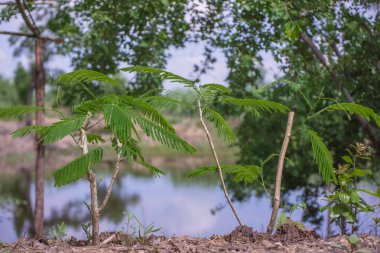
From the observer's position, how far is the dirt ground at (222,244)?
3.38 metres

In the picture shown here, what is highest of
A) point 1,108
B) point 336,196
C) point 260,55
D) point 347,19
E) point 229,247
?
point 347,19

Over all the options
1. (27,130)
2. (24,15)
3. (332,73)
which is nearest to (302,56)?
(332,73)

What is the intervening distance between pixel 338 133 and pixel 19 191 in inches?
648

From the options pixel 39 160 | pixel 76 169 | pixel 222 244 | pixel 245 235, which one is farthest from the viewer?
pixel 39 160

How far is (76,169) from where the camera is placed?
2.97 meters

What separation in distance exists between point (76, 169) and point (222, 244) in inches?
47.4

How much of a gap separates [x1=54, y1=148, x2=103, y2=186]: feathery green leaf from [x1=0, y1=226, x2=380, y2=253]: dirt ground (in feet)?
2.16

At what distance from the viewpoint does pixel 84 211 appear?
21406 mm

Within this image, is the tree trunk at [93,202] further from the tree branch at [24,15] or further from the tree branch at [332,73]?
the tree branch at [332,73]

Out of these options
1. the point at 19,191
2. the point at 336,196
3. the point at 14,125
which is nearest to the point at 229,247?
the point at 336,196

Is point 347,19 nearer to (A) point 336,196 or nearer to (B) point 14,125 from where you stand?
(A) point 336,196

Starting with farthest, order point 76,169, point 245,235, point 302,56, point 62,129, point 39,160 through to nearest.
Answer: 1. point 302,56
2. point 39,160
3. point 245,235
4. point 62,129
5. point 76,169

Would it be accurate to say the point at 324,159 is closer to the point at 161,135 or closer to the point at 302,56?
the point at 161,135

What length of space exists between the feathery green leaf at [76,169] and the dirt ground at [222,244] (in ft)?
2.16
